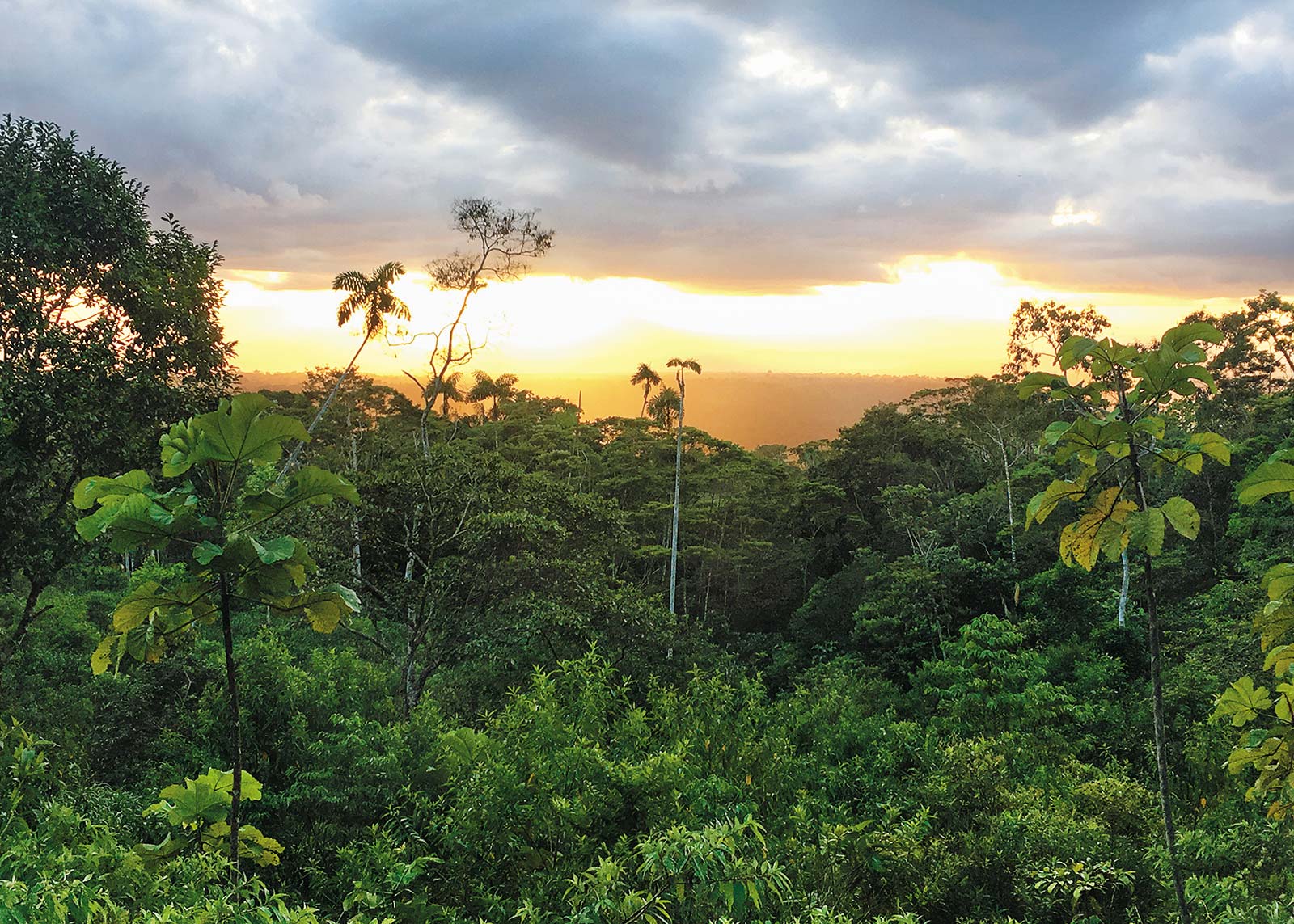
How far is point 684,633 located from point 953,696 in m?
4.38

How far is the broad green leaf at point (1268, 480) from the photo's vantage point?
6.01 feet

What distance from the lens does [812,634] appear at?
64.7 ft

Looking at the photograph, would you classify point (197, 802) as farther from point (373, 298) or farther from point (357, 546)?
point (373, 298)

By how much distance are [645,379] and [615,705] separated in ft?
73.1

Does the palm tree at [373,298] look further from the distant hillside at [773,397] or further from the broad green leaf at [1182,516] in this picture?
the distant hillside at [773,397]

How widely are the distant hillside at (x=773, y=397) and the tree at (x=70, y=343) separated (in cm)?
6012

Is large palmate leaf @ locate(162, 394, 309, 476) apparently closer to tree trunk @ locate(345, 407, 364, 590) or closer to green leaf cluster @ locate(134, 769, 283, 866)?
green leaf cluster @ locate(134, 769, 283, 866)

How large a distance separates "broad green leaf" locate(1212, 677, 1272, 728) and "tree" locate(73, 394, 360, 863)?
91.4 inches

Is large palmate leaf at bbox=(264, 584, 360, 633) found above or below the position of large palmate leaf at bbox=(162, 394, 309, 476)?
below

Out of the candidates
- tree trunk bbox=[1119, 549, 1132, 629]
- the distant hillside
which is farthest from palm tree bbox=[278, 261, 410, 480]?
the distant hillside

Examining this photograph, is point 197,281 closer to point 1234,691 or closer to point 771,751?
point 771,751

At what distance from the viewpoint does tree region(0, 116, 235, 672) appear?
6.77 metres

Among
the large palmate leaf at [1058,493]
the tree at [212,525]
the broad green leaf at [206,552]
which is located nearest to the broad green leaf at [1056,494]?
the large palmate leaf at [1058,493]

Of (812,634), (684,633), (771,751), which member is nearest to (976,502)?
(812,634)
